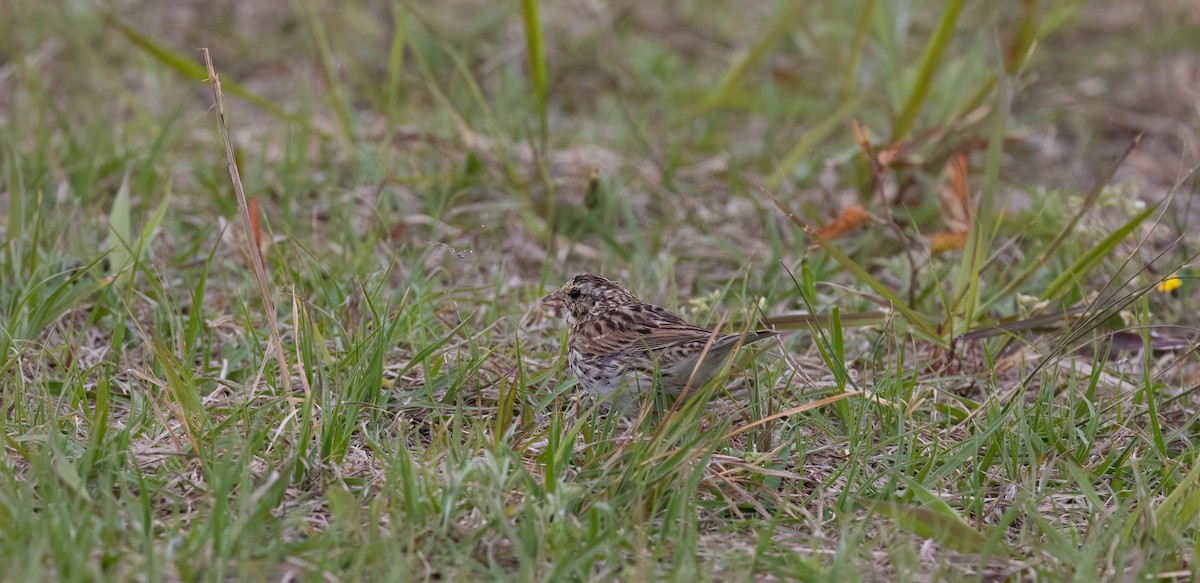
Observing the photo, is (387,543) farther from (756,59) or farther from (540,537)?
(756,59)

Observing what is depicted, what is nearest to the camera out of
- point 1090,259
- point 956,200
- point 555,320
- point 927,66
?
point 1090,259

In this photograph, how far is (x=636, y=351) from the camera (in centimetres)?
421

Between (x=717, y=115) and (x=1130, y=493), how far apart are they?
13.9ft

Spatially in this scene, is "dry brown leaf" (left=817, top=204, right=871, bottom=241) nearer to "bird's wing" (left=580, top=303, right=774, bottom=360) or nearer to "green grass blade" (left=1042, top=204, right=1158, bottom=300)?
"green grass blade" (left=1042, top=204, right=1158, bottom=300)

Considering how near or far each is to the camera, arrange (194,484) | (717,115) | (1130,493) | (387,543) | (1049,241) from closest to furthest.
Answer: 1. (387,543)
2. (194,484)
3. (1130,493)
4. (1049,241)
5. (717,115)

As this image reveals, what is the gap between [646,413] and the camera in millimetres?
3680

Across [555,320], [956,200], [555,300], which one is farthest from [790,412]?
[956,200]

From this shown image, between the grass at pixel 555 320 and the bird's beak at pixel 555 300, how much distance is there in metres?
0.15

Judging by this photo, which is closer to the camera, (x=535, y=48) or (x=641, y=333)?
(x=641, y=333)

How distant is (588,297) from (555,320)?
31cm

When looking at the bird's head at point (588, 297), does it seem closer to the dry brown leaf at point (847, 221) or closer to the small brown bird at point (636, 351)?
the small brown bird at point (636, 351)

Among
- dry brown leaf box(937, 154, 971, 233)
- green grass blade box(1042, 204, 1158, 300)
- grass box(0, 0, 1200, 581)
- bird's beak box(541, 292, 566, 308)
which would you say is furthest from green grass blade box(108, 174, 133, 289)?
green grass blade box(1042, 204, 1158, 300)

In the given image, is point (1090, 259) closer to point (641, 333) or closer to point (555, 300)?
point (641, 333)

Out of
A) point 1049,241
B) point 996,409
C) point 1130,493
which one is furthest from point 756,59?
point 1130,493
